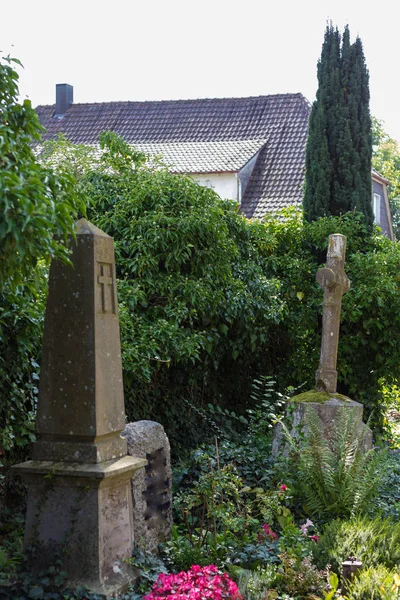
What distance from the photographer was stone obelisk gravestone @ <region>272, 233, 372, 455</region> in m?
8.83

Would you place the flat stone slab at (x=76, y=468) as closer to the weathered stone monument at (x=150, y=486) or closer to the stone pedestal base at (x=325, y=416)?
the weathered stone monument at (x=150, y=486)

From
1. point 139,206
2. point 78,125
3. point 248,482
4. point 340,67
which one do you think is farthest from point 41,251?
point 78,125

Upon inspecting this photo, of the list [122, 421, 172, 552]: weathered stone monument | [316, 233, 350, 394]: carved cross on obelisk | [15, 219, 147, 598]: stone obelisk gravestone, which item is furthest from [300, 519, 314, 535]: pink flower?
[316, 233, 350, 394]: carved cross on obelisk

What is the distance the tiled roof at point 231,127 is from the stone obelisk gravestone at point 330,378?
13413 mm

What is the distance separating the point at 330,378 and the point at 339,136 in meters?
5.27

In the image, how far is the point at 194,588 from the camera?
5.01 m

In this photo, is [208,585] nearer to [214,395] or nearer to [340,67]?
[214,395]

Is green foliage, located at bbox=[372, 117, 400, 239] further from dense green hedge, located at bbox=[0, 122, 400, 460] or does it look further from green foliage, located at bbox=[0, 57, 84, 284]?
green foliage, located at bbox=[0, 57, 84, 284]

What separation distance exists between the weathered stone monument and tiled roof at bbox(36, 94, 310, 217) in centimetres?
1693

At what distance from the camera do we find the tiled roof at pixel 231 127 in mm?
24328

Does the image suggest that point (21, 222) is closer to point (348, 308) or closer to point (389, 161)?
point (348, 308)

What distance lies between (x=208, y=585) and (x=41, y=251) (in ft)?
7.17

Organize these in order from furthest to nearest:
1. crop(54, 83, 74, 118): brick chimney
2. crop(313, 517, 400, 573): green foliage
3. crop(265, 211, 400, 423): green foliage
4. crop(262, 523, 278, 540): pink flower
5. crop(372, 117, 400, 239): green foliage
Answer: crop(372, 117, 400, 239): green foliage, crop(54, 83, 74, 118): brick chimney, crop(265, 211, 400, 423): green foliage, crop(262, 523, 278, 540): pink flower, crop(313, 517, 400, 573): green foliage

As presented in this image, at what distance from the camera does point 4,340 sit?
629 centimetres
